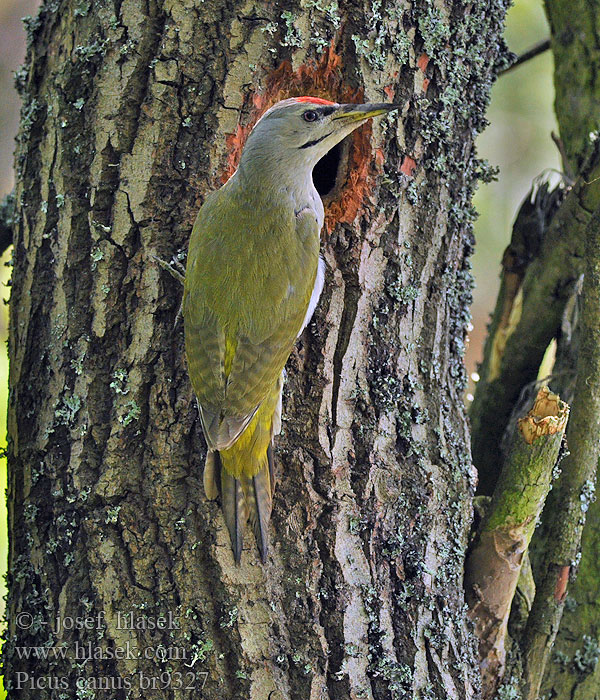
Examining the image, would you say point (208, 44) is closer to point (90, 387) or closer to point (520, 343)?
point (90, 387)

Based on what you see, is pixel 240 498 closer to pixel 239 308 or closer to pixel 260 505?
pixel 260 505

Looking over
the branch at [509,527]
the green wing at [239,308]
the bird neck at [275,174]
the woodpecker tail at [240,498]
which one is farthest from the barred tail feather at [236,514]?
the bird neck at [275,174]

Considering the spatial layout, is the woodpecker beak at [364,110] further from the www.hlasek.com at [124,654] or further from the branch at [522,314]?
the www.hlasek.com at [124,654]

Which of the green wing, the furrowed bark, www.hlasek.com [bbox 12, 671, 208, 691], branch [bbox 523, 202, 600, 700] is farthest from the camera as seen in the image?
the furrowed bark

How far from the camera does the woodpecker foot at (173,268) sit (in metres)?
2.39

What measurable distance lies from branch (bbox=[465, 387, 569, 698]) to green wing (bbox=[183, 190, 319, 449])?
79cm

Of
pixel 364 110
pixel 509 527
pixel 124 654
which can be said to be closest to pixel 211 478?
pixel 124 654

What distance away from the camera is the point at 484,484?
2.96 metres

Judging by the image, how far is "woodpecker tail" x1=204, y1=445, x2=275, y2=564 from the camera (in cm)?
226

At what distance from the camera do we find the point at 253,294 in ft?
A: 8.30

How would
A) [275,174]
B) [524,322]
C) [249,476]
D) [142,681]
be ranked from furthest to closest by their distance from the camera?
[524,322], [275,174], [249,476], [142,681]

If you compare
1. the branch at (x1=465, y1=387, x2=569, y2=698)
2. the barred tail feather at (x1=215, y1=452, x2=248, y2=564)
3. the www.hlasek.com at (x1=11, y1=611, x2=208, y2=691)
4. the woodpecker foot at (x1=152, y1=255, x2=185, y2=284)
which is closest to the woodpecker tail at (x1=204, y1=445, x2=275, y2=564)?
the barred tail feather at (x1=215, y1=452, x2=248, y2=564)

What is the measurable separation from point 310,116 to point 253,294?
580 mm

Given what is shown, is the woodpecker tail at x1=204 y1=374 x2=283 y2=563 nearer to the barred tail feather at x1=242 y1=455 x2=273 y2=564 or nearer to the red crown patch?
the barred tail feather at x1=242 y1=455 x2=273 y2=564
